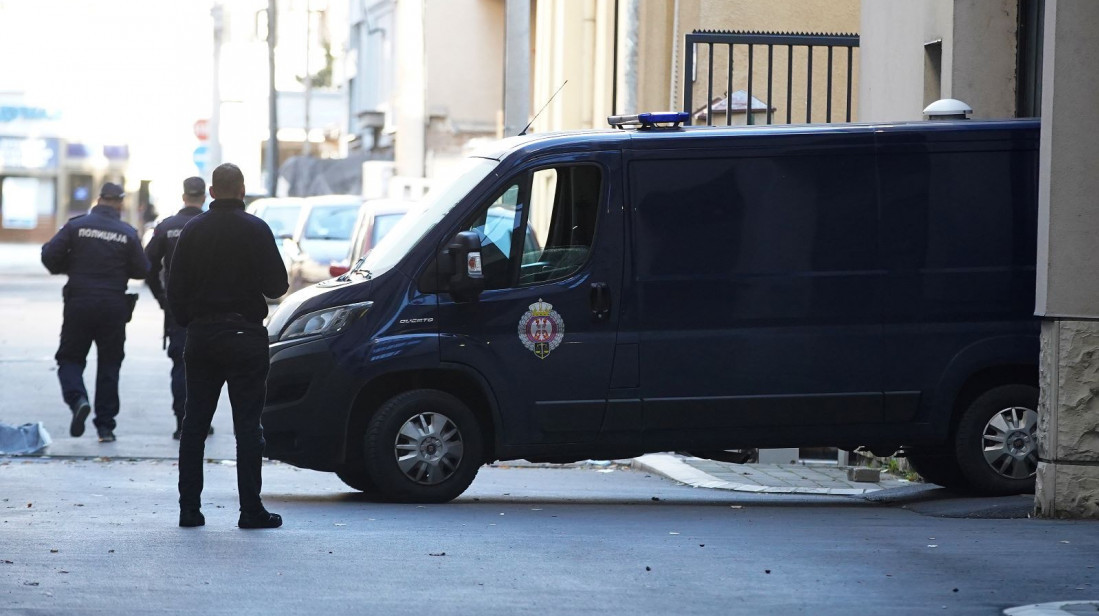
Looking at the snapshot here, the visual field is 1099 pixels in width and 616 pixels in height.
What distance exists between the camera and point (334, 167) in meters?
47.2

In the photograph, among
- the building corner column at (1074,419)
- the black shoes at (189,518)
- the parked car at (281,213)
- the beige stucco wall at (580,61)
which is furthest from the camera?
the parked car at (281,213)

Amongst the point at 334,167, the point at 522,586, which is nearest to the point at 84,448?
the point at 522,586

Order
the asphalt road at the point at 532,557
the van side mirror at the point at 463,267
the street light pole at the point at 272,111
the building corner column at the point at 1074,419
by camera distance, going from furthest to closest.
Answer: the street light pole at the point at 272,111 → the van side mirror at the point at 463,267 → the building corner column at the point at 1074,419 → the asphalt road at the point at 532,557

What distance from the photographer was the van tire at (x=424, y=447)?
10.0 m

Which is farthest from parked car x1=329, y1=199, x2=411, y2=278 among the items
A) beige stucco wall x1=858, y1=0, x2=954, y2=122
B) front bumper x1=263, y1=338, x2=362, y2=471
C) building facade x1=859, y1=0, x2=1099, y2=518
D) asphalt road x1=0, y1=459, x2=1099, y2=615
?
building facade x1=859, y1=0, x2=1099, y2=518

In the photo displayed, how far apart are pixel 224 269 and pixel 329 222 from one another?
1743 cm

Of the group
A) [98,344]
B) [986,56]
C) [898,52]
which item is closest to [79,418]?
[98,344]

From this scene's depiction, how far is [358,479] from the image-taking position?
10.6 meters

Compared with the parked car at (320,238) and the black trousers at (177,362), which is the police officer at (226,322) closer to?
the black trousers at (177,362)

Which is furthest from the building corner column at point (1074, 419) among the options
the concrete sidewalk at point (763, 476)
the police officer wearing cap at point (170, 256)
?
the police officer wearing cap at point (170, 256)

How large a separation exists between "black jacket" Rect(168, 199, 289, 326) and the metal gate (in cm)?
454

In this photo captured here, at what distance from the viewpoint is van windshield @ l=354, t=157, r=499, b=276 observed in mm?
10258

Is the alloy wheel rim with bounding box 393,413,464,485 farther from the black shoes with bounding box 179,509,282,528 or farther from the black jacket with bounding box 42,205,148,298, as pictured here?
the black jacket with bounding box 42,205,148,298

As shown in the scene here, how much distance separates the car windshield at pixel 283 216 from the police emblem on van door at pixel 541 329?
18874mm
